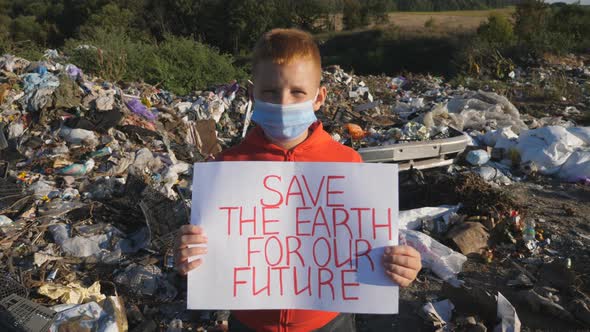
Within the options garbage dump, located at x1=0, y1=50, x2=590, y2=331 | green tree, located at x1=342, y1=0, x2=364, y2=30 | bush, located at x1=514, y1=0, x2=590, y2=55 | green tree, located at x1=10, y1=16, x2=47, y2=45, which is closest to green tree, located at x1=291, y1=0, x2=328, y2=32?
green tree, located at x1=342, y1=0, x2=364, y2=30

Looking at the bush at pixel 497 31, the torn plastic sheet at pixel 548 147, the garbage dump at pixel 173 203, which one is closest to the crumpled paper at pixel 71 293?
the garbage dump at pixel 173 203

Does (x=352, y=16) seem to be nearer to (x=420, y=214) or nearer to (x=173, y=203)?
(x=420, y=214)

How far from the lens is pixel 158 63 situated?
31.9ft

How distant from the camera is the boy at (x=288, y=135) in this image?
1.21 metres

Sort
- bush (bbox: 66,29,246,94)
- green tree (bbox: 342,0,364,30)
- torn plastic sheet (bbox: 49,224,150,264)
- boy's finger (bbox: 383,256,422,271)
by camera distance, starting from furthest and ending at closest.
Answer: green tree (bbox: 342,0,364,30)
bush (bbox: 66,29,246,94)
torn plastic sheet (bbox: 49,224,150,264)
boy's finger (bbox: 383,256,422,271)

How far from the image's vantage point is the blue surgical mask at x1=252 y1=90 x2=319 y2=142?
1.33 metres

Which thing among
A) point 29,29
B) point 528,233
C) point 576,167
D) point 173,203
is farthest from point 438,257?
point 29,29

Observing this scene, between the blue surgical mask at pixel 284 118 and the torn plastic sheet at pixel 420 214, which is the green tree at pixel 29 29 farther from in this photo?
the blue surgical mask at pixel 284 118

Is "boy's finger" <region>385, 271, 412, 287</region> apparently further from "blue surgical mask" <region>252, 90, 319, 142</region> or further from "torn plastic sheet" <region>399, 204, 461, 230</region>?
"torn plastic sheet" <region>399, 204, 461, 230</region>

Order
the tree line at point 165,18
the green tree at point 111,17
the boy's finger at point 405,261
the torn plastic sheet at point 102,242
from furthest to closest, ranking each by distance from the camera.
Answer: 1. the tree line at point 165,18
2. the green tree at point 111,17
3. the torn plastic sheet at point 102,242
4. the boy's finger at point 405,261

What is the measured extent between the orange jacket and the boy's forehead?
0.71ft

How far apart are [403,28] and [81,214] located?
34875mm

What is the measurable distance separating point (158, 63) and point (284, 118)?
9.25 m

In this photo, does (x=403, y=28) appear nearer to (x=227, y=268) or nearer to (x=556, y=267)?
(x=556, y=267)
